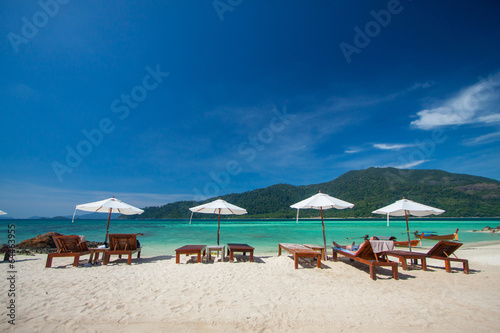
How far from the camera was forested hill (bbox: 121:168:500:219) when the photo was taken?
200 ft

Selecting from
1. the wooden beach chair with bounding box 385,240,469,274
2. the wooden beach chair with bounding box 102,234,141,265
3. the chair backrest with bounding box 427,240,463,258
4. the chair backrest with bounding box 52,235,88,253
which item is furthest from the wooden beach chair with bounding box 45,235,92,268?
the chair backrest with bounding box 427,240,463,258

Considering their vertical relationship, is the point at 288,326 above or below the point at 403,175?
below

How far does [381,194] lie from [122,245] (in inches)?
2813

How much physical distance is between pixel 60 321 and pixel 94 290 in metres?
1.52

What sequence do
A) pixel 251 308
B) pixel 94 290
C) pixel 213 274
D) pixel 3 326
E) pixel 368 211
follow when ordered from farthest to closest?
pixel 368 211 → pixel 213 274 → pixel 94 290 → pixel 251 308 → pixel 3 326

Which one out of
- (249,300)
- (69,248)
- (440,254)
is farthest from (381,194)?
(69,248)

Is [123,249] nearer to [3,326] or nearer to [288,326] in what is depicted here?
[3,326]

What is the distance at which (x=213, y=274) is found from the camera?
5.92 m

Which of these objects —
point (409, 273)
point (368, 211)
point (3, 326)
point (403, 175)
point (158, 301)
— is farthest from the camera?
point (403, 175)

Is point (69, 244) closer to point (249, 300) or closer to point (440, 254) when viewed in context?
point (249, 300)

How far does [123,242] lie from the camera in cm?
738

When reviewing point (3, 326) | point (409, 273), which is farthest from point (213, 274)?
point (409, 273)

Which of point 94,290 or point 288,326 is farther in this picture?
point 94,290

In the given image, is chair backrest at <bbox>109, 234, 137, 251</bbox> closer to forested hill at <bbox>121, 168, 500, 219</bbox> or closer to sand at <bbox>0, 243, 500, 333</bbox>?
sand at <bbox>0, 243, 500, 333</bbox>
